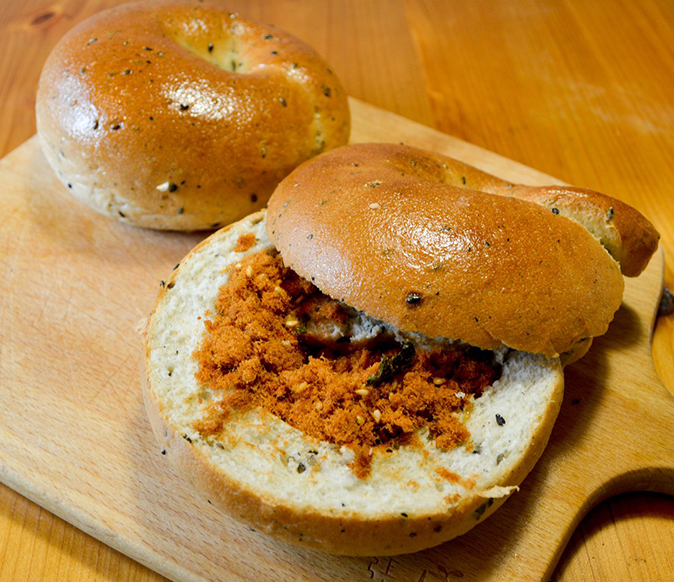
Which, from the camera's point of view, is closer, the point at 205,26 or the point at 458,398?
the point at 458,398

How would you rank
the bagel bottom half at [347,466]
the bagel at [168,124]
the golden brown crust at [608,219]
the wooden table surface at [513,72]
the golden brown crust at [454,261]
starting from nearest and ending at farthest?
1. the bagel bottom half at [347,466]
2. the golden brown crust at [454,261]
3. the golden brown crust at [608,219]
4. the bagel at [168,124]
5. the wooden table surface at [513,72]

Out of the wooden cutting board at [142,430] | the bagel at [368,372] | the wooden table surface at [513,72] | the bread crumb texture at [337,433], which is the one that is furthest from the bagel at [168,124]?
the wooden table surface at [513,72]

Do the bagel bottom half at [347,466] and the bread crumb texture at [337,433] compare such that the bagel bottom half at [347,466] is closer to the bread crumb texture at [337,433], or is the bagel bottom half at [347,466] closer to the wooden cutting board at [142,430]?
the bread crumb texture at [337,433]

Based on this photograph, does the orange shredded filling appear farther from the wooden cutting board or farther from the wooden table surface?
the wooden table surface

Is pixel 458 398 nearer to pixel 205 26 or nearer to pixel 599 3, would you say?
pixel 205 26

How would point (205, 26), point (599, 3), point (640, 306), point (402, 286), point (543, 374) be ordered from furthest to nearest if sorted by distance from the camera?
1. point (599, 3)
2. point (205, 26)
3. point (640, 306)
4. point (543, 374)
5. point (402, 286)

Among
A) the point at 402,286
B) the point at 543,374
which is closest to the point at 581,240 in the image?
the point at 543,374
